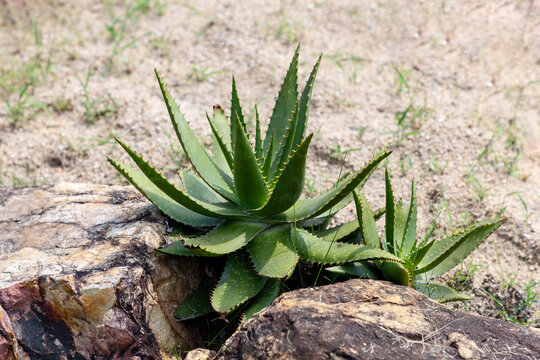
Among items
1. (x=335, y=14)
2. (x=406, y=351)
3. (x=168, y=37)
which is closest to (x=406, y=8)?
(x=335, y=14)

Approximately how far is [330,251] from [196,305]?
0.61m

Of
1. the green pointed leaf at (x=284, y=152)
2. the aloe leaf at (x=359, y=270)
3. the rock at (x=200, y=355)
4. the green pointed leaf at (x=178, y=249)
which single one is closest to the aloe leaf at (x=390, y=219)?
the aloe leaf at (x=359, y=270)

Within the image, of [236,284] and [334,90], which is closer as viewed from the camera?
[236,284]

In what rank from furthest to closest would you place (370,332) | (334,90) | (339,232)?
(334,90) < (339,232) < (370,332)

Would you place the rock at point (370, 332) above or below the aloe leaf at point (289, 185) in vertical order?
below

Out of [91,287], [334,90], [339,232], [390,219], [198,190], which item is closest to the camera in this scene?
[91,287]

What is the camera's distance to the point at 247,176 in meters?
2.11

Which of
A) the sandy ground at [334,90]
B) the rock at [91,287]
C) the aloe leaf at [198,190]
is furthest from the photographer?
the sandy ground at [334,90]

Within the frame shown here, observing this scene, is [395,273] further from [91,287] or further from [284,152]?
[91,287]

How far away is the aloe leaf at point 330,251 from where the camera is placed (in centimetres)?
203

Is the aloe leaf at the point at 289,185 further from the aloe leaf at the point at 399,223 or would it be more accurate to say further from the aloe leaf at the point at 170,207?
the aloe leaf at the point at 399,223

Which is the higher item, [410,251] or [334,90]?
[334,90]

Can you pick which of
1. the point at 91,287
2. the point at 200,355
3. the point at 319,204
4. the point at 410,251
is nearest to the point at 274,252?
the point at 319,204

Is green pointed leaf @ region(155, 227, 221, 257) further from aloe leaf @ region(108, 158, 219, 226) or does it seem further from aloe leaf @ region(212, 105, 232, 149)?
aloe leaf @ region(212, 105, 232, 149)
